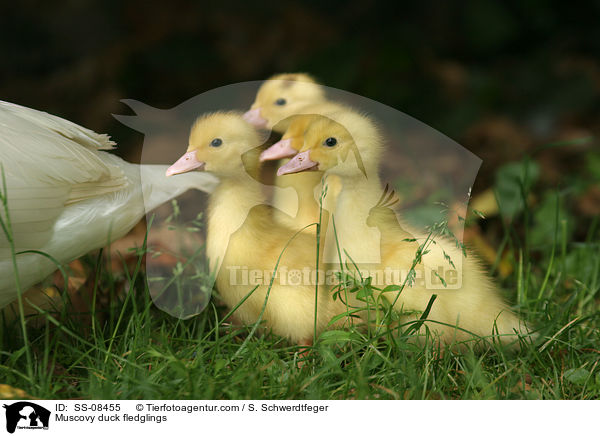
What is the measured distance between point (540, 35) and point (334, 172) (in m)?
1.56

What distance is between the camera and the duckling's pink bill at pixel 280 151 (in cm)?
140

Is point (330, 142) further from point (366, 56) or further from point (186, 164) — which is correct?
point (366, 56)

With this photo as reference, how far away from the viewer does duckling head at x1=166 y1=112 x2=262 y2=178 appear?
4.68 feet

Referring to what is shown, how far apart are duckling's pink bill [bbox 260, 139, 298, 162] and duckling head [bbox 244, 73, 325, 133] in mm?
70

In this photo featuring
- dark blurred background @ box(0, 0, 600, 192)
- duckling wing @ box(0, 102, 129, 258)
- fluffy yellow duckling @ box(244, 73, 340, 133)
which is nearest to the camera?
duckling wing @ box(0, 102, 129, 258)

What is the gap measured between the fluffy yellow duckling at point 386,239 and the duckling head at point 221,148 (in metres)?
0.12

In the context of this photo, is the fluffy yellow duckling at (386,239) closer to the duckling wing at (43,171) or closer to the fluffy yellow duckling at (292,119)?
the fluffy yellow duckling at (292,119)

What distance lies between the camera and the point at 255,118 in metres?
1.48

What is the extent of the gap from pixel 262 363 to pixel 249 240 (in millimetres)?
260
